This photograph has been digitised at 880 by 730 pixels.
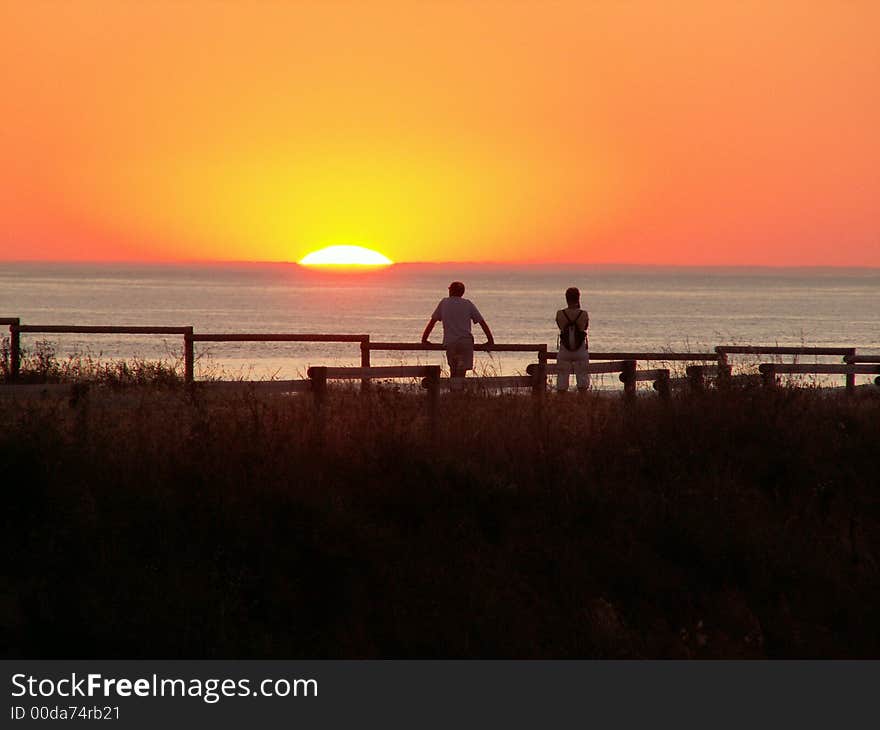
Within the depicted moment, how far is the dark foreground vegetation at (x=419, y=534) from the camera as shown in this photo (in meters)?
12.5

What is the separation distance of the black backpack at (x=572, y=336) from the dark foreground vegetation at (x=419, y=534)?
13.3 feet

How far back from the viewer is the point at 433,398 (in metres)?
15.8

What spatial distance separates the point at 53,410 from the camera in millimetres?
14492

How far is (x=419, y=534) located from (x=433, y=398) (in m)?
2.27

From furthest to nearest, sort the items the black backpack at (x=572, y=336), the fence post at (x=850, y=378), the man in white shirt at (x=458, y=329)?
the fence post at (x=850, y=378)
the black backpack at (x=572, y=336)
the man in white shirt at (x=458, y=329)

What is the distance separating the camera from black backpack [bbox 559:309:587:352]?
67.5ft

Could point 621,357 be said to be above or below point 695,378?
above

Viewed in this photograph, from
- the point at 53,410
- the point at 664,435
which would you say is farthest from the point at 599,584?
the point at 53,410

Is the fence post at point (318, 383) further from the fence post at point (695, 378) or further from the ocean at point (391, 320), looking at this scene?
the ocean at point (391, 320)

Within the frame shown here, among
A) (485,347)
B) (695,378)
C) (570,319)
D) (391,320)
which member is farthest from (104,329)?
(391,320)

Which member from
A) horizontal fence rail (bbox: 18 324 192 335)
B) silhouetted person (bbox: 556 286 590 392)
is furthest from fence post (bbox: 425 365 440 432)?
horizontal fence rail (bbox: 18 324 192 335)

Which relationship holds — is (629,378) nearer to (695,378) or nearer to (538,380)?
(695,378)

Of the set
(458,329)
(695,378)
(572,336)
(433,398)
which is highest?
(458,329)

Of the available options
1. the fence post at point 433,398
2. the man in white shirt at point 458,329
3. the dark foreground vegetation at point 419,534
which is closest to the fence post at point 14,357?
the man in white shirt at point 458,329
